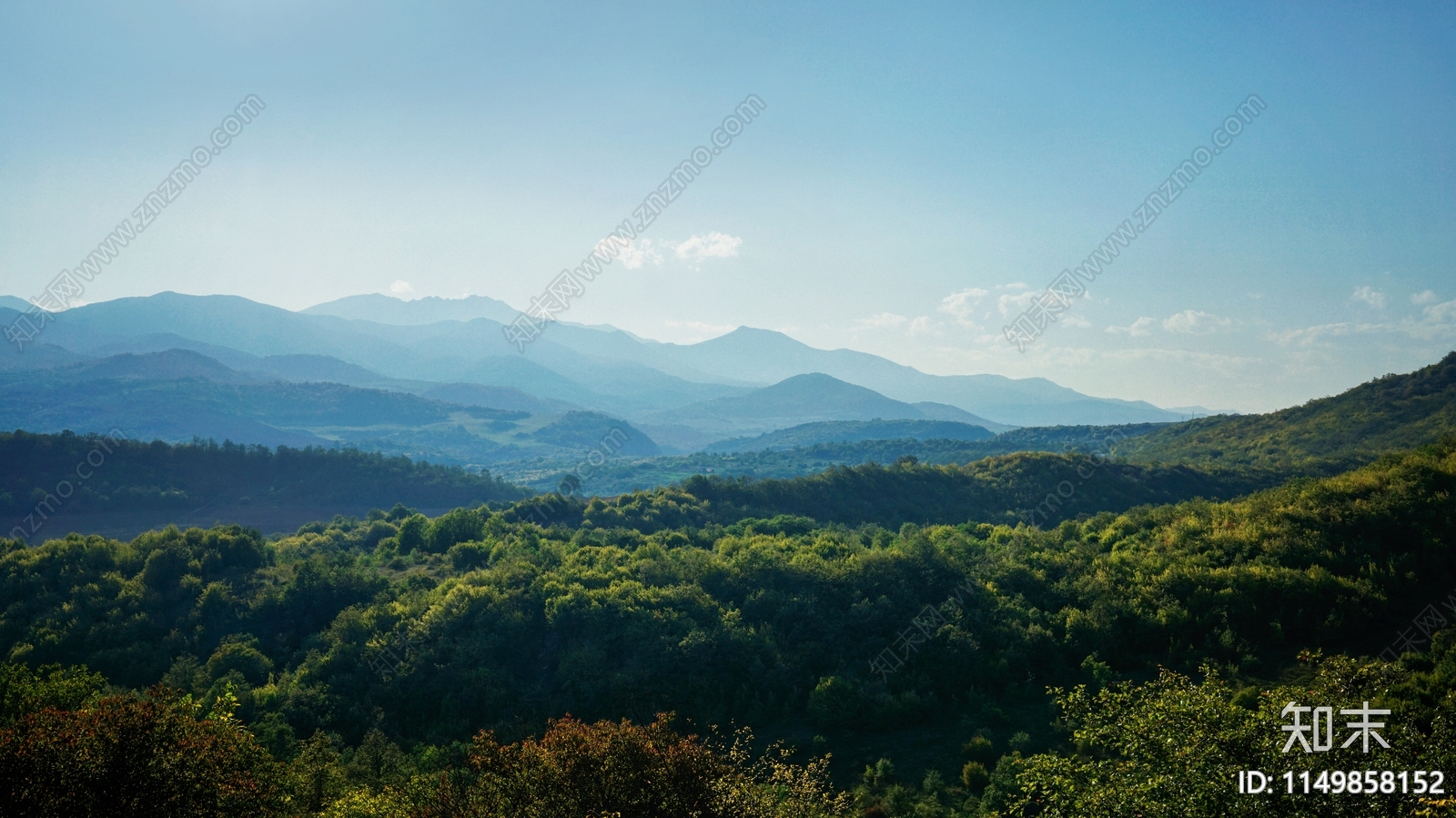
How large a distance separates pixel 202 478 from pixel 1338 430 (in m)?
132

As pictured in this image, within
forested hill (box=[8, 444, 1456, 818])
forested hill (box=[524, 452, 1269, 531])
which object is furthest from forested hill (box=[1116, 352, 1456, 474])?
forested hill (box=[8, 444, 1456, 818])

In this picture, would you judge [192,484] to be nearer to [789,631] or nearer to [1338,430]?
[789,631]

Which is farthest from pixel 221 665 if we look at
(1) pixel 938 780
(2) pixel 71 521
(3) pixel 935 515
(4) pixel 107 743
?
(2) pixel 71 521

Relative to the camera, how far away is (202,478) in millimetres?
90938

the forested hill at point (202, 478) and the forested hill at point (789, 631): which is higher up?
the forested hill at point (202, 478)

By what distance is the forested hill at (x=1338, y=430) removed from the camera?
2625 inches

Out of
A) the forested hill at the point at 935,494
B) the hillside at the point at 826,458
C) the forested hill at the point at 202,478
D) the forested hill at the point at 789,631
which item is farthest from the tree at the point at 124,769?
the hillside at the point at 826,458

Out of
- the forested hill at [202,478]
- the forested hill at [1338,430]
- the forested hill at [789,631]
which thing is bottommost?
the forested hill at [789,631]

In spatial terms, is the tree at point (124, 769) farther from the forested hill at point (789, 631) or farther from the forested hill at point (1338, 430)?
the forested hill at point (1338, 430)

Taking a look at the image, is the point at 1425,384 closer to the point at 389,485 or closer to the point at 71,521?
the point at 389,485

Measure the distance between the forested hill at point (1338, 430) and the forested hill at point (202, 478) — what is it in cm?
9359

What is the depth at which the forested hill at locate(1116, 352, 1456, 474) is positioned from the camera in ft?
219

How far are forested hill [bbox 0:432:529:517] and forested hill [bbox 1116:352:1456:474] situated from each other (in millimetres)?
93590

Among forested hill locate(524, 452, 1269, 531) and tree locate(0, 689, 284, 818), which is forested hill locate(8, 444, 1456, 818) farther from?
forested hill locate(524, 452, 1269, 531)
